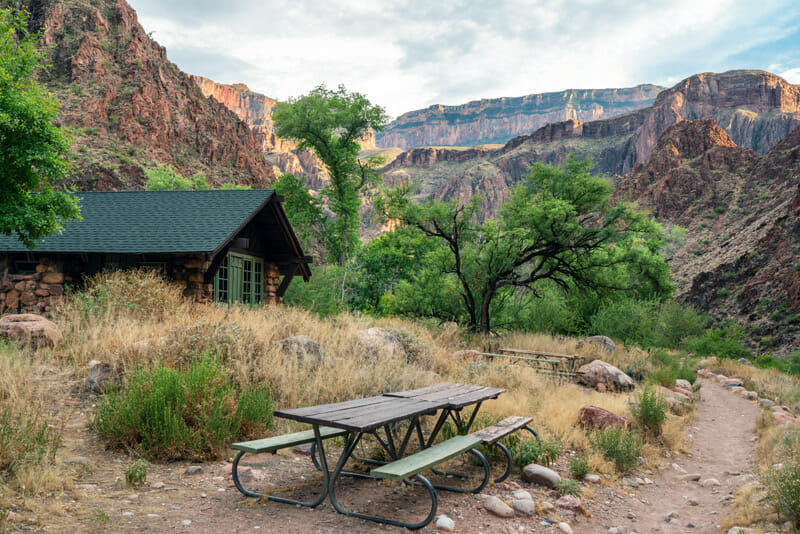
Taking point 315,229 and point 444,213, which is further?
point 315,229

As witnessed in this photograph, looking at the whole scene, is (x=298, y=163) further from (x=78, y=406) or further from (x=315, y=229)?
(x=78, y=406)

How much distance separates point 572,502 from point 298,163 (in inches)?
6151

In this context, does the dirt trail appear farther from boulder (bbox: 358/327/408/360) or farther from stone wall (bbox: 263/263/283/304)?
stone wall (bbox: 263/263/283/304)

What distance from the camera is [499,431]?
5156mm

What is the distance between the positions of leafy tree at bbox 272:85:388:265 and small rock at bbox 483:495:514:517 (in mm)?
27309

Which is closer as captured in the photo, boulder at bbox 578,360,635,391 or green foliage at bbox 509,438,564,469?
green foliage at bbox 509,438,564,469

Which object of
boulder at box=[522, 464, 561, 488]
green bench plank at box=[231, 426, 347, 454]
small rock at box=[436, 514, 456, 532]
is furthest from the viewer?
boulder at box=[522, 464, 561, 488]

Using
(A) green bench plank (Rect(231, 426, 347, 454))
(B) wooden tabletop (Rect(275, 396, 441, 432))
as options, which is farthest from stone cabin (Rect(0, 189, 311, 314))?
(B) wooden tabletop (Rect(275, 396, 441, 432))

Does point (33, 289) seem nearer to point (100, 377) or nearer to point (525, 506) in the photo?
point (100, 377)

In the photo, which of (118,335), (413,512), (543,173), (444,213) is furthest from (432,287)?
(413,512)

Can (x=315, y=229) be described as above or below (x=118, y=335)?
above

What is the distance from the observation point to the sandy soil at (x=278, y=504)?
3.44 metres

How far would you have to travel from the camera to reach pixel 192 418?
515 cm

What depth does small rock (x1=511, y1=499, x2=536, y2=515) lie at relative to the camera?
Result: 4328 millimetres
